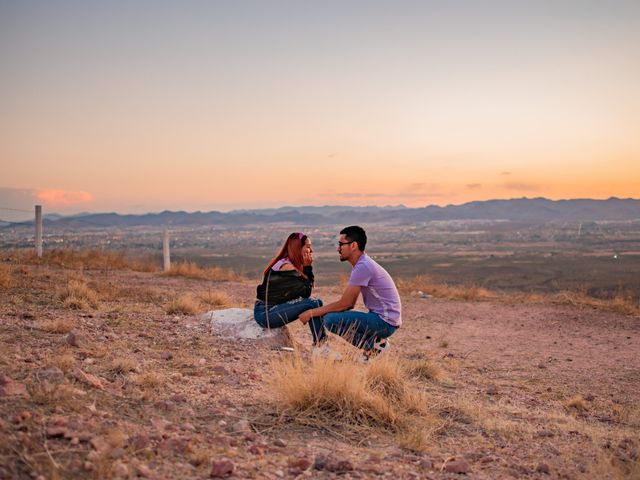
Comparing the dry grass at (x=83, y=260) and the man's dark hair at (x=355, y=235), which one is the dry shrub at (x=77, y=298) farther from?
the dry grass at (x=83, y=260)

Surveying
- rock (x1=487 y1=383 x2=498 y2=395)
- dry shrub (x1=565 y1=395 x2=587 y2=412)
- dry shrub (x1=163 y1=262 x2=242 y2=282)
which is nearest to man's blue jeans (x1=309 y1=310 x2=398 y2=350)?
rock (x1=487 y1=383 x2=498 y2=395)

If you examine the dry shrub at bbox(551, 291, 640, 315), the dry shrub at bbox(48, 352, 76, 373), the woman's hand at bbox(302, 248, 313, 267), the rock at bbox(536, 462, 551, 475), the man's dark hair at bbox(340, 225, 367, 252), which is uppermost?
the man's dark hair at bbox(340, 225, 367, 252)

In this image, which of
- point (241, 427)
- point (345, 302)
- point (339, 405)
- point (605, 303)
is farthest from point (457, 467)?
point (605, 303)

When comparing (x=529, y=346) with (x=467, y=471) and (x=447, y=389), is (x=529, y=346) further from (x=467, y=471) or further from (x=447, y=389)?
(x=467, y=471)

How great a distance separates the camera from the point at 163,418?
4.16m

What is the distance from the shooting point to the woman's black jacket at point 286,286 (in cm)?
670

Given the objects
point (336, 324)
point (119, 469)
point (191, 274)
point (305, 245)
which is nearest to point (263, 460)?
point (119, 469)

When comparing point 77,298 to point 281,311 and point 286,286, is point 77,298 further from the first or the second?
point 286,286

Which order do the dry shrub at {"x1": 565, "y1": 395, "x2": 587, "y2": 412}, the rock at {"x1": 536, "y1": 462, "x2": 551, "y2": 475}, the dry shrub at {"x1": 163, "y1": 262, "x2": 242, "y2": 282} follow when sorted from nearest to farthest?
the rock at {"x1": 536, "y1": 462, "x2": 551, "y2": 475}, the dry shrub at {"x1": 565, "y1": 395, "x2": 587, "y2": 412}, the dry shrub at {"x1": 163, "y1": 262, "x2": 242, "y2": 282}

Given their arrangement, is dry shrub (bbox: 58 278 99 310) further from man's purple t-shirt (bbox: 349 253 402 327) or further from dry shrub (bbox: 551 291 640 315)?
dry shrub (bbox: 551 291 640 315)

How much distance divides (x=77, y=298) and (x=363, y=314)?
476cm

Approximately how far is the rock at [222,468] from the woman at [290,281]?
341 cm

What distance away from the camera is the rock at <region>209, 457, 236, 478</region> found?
10.9 feet

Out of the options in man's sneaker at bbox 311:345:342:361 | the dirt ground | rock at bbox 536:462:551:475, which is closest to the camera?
the dirt ground
